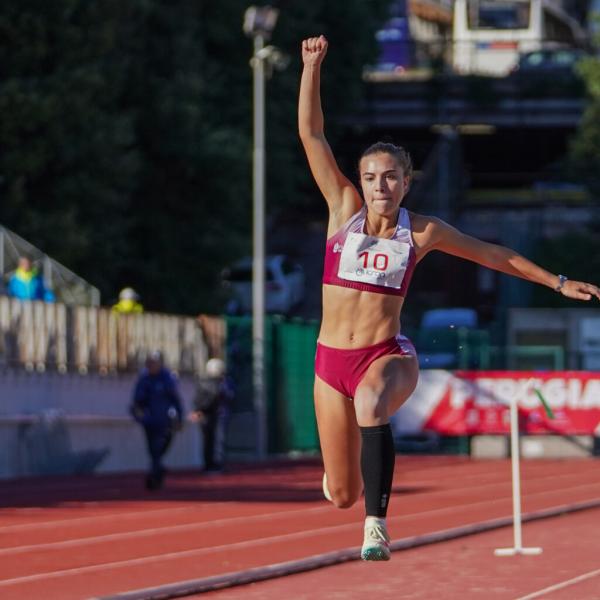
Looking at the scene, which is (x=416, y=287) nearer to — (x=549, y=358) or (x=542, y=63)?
(x=542, y=63)

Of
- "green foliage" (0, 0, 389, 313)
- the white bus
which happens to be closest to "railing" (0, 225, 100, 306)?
"green foliage" (0, 0, 389, 313)

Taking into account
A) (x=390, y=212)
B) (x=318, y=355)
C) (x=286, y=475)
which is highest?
(x=390, y=212)

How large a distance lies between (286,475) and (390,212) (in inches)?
800

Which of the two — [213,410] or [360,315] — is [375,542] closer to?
[360,315]

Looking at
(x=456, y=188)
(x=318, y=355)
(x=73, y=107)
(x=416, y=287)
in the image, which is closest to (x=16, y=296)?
(x=73, y=107)

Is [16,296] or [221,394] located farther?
[221,394]

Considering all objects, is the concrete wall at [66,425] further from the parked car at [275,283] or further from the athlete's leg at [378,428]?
the parked car at [275,283]

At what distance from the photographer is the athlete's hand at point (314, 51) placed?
9375 mm

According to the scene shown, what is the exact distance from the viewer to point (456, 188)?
62281 millimetres

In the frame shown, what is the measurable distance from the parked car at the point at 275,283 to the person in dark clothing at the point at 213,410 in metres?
21.2

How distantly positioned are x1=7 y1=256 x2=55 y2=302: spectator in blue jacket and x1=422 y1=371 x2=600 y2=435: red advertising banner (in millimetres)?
8791

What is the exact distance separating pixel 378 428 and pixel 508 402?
24.8 metres

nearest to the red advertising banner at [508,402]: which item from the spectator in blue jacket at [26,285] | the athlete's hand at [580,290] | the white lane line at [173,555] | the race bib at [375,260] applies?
the spectator in blue jacket at [26,285]

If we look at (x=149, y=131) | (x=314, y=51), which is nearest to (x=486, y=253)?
(x=314, y=51)
